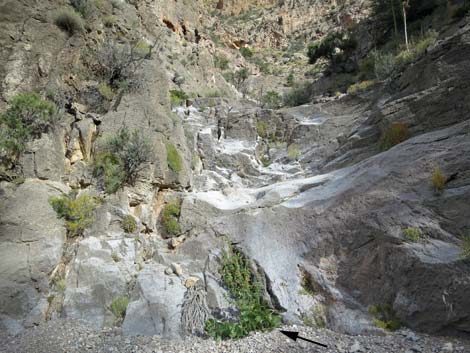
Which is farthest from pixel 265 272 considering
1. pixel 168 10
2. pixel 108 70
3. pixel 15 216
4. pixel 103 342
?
pixel 168 10

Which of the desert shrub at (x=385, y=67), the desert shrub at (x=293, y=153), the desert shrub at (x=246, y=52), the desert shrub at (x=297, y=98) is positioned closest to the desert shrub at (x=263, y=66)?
the desert shrub at (x=246, y=52)

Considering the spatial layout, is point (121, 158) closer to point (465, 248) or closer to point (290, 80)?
point (465, 248)

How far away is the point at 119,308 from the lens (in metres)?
5.62

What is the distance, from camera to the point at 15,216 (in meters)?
6.40

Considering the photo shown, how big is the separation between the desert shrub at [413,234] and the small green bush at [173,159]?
22.0 feet

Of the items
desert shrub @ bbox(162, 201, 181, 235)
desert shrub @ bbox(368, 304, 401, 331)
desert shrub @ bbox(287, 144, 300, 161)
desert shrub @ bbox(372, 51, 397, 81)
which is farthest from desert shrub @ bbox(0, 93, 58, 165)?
desert shrub @ bbox(372, 51, 397, 81)

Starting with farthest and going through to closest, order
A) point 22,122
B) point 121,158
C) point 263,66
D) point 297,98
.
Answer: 1. point 263,66
2. point 297,98
3. point 121,158
4. point 22,122

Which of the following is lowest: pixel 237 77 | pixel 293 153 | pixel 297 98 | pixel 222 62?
pixel 293 153

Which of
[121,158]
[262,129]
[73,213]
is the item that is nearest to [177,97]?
[262,129]

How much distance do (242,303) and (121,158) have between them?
5.28 meters

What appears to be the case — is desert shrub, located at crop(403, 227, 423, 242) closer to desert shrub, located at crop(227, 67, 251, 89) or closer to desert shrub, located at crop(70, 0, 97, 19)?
desert shrub, located at crop(70, 0, 97, 19)

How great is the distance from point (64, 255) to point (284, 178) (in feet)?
25.4

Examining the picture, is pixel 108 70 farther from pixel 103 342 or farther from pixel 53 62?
pixel 103 342

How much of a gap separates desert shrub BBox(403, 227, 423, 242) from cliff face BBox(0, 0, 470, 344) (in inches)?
1.8
